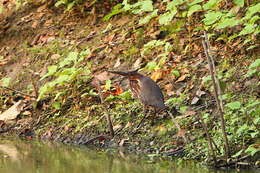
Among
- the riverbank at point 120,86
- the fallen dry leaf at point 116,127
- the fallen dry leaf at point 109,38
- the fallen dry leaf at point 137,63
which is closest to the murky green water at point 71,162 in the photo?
the riverbank at point 120,86

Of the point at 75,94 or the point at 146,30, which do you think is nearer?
the point at 75,94

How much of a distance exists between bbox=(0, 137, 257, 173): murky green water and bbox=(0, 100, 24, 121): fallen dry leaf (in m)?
1.38

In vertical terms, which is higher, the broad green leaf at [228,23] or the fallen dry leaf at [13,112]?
the broad green leaf at [228,23]

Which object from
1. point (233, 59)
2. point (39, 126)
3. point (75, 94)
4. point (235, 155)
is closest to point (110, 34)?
point (75, 94)

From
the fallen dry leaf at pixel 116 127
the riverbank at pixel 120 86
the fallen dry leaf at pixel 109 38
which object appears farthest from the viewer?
the fallen dry leaf at pixel 109 38

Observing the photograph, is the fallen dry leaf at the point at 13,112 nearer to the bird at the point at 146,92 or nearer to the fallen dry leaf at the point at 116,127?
the fallen dry leaf at the point at 116,127

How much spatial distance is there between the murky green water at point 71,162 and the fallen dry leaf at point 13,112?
1.38 metres

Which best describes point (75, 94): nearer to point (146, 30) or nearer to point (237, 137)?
point (146, 30)

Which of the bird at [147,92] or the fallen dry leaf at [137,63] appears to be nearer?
the bird at [147,92]

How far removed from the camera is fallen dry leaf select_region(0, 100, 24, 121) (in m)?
6.41

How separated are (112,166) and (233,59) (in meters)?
2.27

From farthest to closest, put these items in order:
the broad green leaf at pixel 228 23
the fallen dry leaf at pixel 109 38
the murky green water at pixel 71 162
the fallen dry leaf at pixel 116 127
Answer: the fallen dry leaf at pixel 109 38 < the fallen dry leaf at pixel 116 127 < the broad green leaf at pixel 228 23 < the murky green water at pixel 71 162

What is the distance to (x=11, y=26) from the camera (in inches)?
344

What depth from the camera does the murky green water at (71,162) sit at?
3738 mm
